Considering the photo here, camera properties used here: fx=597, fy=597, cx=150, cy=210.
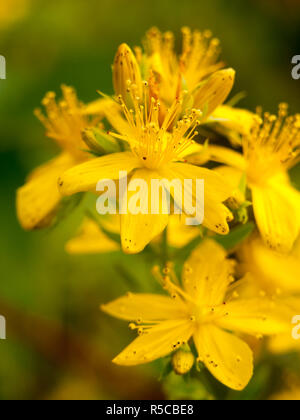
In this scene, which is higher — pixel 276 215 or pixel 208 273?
pixel 276 215

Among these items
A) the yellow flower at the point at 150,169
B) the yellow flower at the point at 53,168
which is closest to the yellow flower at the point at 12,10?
the yellow flower at the point at 53,168

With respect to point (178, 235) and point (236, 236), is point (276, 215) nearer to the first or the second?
point (236, 236)

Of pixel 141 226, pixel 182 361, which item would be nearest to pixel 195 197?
pixel 141 226

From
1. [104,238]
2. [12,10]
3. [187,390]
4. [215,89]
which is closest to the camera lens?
[215,89]

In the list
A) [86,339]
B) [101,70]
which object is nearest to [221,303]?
[86,339]

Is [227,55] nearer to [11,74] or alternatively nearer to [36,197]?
[11,74]

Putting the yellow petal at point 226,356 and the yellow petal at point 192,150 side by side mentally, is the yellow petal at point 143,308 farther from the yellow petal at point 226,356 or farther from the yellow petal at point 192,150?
the yellow petal at point 192,150

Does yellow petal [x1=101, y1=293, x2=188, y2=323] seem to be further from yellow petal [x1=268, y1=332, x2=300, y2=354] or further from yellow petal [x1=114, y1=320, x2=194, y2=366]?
yellow petal [x1=268, y1=332, x2=300, y2=354]
